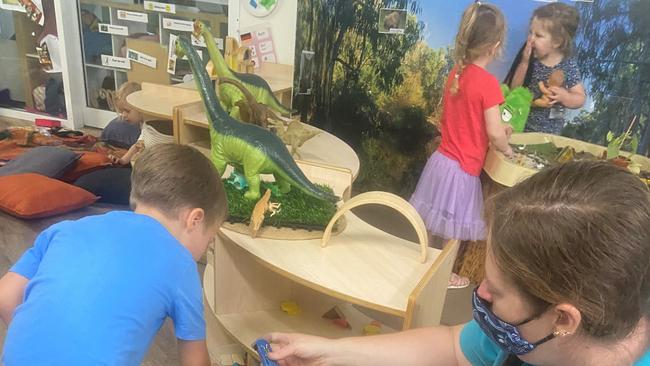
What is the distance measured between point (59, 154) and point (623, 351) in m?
2.47

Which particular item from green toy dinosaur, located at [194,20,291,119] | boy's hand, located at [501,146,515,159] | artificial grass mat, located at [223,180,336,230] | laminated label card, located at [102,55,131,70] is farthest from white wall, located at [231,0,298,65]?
artificial grass mat, located at [223,180,336,230]

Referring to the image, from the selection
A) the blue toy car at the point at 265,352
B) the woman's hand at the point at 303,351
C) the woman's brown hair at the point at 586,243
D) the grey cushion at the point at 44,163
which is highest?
the woman's brown hair at the point at 586,243

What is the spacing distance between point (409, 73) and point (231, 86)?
3.55 ft

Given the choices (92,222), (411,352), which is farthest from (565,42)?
(92,222)

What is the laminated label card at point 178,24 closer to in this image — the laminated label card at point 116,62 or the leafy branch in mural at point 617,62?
the laminated label card at point 116,62

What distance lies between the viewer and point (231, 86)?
76.5 inches

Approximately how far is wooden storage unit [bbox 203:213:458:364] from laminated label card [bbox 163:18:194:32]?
230cm

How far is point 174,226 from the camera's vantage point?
1.14m

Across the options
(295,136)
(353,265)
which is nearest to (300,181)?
(353,265)

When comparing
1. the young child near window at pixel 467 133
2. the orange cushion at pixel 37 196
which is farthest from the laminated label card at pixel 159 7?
the young child near window at pixel 467 133

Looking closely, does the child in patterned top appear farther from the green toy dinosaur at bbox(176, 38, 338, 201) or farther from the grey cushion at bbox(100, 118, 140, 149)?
the grey cushion at bbox(100, 118, 140, 149)

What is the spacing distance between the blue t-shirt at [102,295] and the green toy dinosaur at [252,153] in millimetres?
389

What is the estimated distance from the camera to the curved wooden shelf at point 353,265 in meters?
1.16

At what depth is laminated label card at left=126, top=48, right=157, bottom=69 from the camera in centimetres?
369
